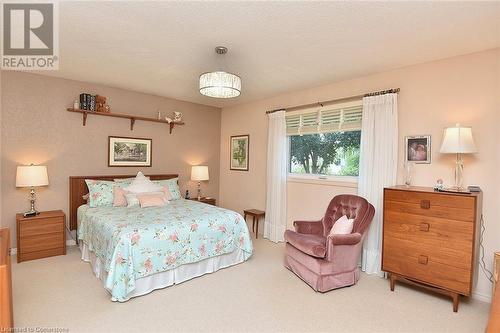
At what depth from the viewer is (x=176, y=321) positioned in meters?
2.32

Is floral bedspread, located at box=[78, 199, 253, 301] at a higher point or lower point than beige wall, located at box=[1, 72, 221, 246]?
lower

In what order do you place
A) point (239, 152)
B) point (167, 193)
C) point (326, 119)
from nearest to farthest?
point (326, 119)
point (167, 193)
point (239, 152)

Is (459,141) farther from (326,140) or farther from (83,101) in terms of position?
(83,101)

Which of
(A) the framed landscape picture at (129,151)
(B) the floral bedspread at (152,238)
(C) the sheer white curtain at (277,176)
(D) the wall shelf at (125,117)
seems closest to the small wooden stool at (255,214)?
(C) the sheer white curtain at (277,176)

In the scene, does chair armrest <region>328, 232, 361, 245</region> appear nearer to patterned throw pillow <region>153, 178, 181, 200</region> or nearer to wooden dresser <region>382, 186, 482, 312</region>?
wooden dresser <region>382, 186, 482, 312</region>

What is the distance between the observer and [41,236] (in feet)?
11.9

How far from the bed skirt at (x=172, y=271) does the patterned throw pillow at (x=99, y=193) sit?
23.3 inches

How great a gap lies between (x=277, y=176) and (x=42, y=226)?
138 inches

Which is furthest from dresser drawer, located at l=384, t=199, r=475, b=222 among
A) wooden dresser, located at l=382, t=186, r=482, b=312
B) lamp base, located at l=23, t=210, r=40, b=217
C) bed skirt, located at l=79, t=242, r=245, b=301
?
lamp base, located at l=23, t=210, r=40, b=217

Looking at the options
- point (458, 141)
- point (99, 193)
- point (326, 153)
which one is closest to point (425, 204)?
point (458, 141)

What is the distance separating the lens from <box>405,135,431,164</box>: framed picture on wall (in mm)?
3123

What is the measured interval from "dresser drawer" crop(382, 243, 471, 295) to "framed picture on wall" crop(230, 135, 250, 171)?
314cm

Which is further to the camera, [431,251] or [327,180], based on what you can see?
[327,180]

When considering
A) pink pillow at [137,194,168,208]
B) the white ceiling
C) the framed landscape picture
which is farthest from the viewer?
→ the framed landscape picture
